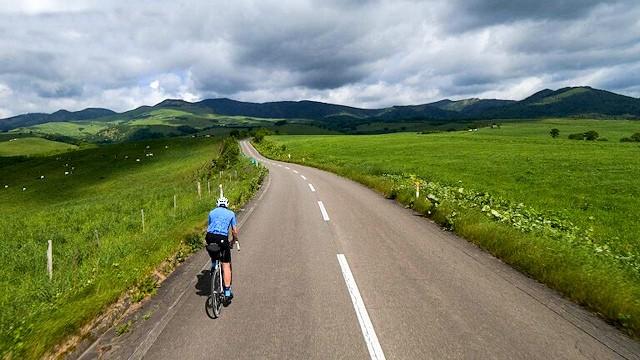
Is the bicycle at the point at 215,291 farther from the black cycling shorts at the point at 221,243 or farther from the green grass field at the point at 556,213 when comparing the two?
the green grass field at the point at 556,213

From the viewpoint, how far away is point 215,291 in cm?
791

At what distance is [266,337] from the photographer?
6.70 m

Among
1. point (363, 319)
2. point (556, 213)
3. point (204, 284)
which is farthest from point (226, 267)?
point (556, 213)

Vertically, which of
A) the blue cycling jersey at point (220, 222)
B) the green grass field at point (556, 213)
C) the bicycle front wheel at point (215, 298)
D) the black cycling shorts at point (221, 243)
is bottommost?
the green grass field at point (556, 213)

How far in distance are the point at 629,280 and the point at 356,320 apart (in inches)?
235

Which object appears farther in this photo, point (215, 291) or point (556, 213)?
point (556, 213)

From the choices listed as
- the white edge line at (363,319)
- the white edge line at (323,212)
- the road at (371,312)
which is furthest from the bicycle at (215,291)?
the white edge line at (323,212)

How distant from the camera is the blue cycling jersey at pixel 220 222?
8.52 metres

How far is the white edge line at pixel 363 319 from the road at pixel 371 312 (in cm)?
2

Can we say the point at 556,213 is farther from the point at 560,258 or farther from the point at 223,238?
the point at 223,238

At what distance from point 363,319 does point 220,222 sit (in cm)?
356

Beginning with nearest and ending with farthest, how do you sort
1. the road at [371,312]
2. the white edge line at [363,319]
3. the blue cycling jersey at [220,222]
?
the white edge line at [363,319], the road at [371,312], the blue cycling jersey at [220,222]

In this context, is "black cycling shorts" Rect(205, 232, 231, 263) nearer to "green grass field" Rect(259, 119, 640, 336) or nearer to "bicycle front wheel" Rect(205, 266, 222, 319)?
"bicycle front wheel" Rect(205, 266, 222, 319)

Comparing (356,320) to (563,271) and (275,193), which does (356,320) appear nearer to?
(563,271)
